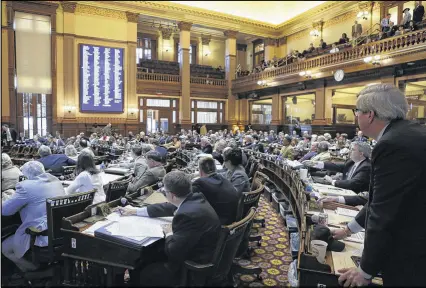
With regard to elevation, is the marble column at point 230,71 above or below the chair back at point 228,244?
above

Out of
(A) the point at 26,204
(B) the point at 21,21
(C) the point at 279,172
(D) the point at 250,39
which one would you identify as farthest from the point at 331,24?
(A) the point at 26,204

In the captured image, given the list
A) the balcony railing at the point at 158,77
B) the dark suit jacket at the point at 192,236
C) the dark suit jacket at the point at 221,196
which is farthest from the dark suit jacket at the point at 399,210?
the balcony railing at the point at 158,77

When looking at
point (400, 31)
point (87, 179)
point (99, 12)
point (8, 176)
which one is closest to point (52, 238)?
point (87, 179)

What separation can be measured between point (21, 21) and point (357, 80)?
642 inches

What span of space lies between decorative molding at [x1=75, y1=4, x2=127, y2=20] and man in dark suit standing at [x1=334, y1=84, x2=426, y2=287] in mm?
18698

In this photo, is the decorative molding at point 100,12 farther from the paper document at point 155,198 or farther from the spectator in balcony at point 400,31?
the paper document at point 155,198

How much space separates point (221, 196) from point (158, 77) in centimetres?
1691

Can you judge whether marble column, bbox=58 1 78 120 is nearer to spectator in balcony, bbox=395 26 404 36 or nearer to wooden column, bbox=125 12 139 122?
wooden column, bbox=125 12 139 122

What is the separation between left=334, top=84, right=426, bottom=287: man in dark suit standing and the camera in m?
1.43

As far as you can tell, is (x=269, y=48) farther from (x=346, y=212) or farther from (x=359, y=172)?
(x=346, y=212)

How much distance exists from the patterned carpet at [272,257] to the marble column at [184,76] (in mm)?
14168

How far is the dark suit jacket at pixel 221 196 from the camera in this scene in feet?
9.61

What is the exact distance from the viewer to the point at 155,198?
11.3 feet

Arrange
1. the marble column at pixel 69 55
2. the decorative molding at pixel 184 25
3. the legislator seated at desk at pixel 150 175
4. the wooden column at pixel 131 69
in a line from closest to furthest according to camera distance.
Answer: the legislator seated at desk at pixel 150 175
the marble column at pixel 69 55
the wooden column at pixel 131 69
the decorative molding at pixel 184 25
